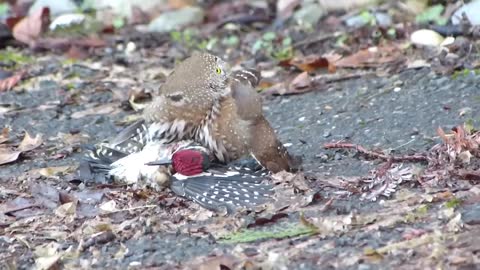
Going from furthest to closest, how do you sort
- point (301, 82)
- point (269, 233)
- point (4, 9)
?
point (4, 9), point (301, 82), point (269, 233)

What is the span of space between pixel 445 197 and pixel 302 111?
8.14 feet

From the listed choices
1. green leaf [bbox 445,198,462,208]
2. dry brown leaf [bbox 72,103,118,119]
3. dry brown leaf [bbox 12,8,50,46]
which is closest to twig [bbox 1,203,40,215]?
green leaf [bbox 445,198,462,208]

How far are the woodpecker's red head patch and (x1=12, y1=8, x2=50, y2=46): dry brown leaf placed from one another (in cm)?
461

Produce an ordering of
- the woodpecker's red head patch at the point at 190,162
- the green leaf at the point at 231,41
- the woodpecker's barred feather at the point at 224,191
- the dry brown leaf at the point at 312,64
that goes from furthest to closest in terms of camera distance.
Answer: the green leaf at the point at 231,41 → the dry brown leaf at the point at 312,64 → the woodpecker's red head patch at the point at 190,162 → the woodpecker's barred feather at the point at 224,191

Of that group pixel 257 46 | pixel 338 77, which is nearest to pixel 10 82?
pixel 257 46

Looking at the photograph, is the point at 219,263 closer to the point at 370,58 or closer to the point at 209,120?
the point at 209,120

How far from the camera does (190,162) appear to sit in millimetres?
5562

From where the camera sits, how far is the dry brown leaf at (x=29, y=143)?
675cm

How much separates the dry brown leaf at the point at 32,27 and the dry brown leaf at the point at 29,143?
3.09m

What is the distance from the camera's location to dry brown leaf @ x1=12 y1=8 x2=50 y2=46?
1004 cm

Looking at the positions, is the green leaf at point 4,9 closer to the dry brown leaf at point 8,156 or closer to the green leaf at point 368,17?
the green leaf at point 368,17

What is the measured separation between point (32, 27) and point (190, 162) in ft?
16.5

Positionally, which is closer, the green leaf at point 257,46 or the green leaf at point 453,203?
the green leaf at point 453,203

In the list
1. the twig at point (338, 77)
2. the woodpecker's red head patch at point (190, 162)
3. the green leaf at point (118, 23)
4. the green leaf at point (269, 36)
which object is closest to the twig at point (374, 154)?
the woodpecker's red head patch at point (190, 162)
